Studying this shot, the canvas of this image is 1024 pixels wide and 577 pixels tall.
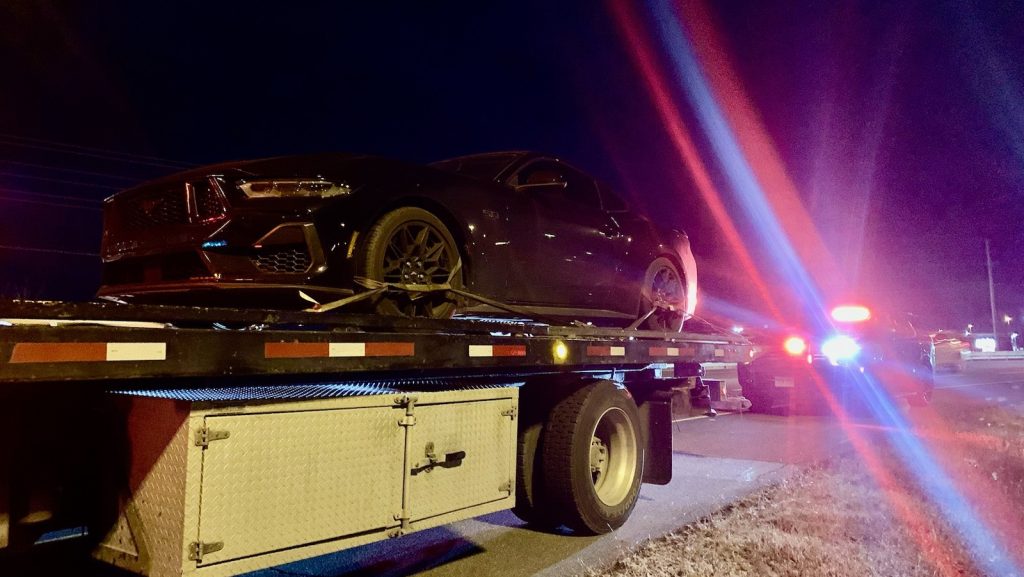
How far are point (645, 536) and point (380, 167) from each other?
9.68ft

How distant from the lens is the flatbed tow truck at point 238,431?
265 cm

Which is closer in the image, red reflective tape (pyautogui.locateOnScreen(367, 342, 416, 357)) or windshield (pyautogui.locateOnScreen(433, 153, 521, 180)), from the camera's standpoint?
red reflective tape (pyautogui.locateOnScreen(367, 342, 416, 357))

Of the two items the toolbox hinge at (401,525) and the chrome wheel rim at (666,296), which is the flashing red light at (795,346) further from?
the toolbox hinge at (401,525)

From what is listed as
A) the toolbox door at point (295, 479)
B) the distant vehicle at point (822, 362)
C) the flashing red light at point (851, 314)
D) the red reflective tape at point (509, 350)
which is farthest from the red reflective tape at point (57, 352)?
the flashing red light at point (851, 314)

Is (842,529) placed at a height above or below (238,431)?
below

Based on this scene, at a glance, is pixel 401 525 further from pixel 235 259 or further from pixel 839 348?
pixel 839 348

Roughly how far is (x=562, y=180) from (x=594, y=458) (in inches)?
77.0

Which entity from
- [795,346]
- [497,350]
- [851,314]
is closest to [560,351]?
[497,350]

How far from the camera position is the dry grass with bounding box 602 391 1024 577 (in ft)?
14.2

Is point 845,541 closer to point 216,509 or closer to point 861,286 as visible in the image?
point 216,509

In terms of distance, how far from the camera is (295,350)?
3076mm

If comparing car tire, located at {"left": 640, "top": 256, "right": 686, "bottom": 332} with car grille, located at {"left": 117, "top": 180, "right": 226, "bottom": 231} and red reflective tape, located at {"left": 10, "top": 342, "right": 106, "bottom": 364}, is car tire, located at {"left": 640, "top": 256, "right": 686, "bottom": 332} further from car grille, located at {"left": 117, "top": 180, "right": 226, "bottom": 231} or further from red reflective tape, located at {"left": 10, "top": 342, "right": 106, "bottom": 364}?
red reflective tape, located at {"left": 10, "top": 342, "right": 106, "bottom": 364}

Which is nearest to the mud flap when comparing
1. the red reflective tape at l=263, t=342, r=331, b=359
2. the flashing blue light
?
the red reflective tape at l=263, t=342, r=331, b=359

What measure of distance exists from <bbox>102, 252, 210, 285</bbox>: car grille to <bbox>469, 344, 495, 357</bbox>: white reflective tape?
1.38m
